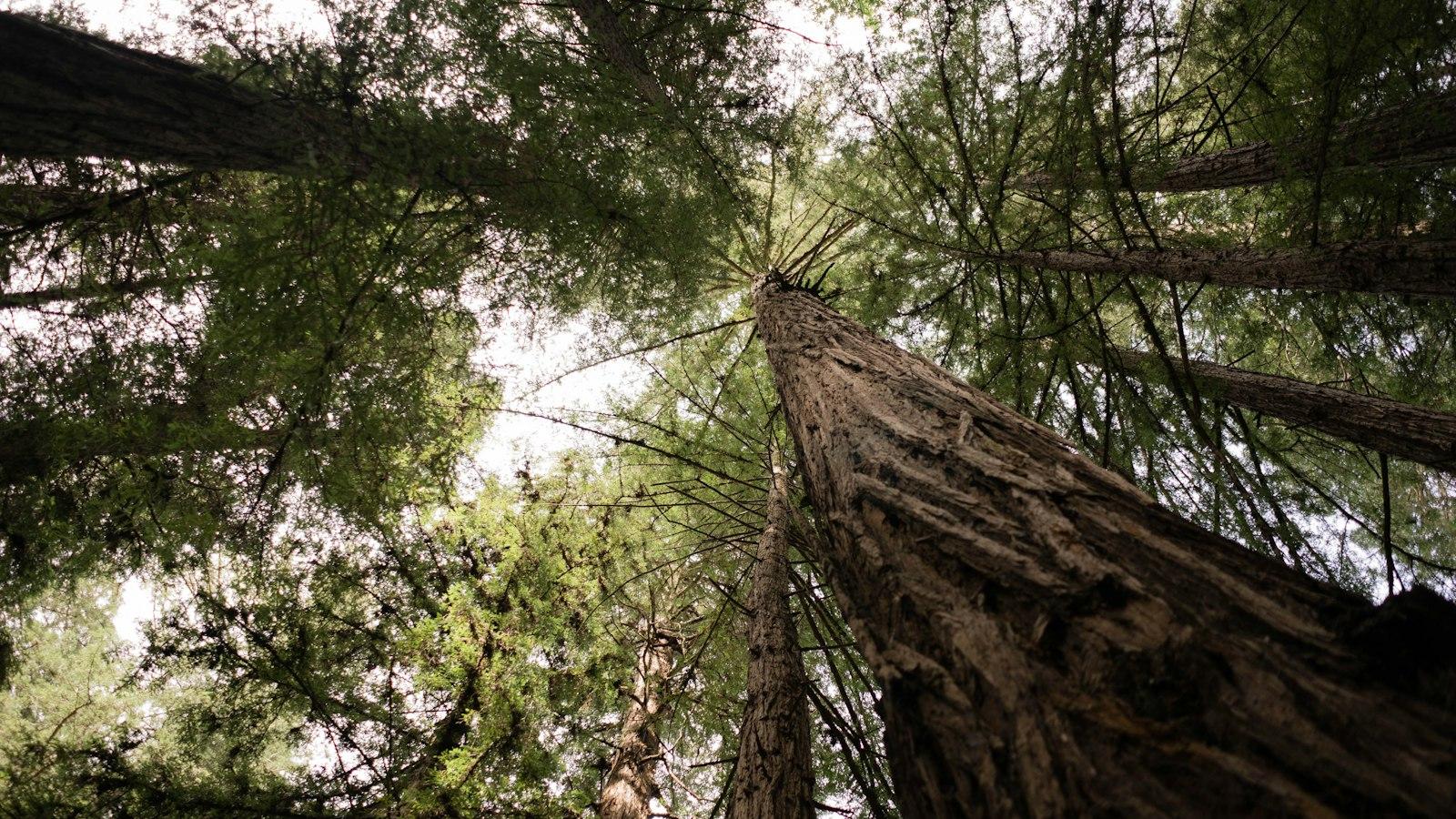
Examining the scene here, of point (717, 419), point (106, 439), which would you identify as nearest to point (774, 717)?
point (717, 419)

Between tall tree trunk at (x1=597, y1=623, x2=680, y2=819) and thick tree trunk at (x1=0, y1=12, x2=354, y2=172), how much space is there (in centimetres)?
320

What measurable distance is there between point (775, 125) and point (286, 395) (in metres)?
3.75

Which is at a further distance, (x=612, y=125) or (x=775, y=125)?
(x=775, y=125)

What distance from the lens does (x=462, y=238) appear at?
3682 millimetres

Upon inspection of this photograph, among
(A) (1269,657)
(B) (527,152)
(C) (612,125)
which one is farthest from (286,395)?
(A) (1269,657)

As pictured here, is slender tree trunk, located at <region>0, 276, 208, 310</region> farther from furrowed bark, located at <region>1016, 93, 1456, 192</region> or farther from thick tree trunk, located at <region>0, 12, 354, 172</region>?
furrowed bark, located at <region>1016, 93, 1456, 192</region>

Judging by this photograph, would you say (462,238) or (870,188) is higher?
(870,188)

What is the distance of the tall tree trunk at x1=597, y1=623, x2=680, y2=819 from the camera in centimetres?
375

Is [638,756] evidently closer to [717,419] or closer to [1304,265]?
[717,419]

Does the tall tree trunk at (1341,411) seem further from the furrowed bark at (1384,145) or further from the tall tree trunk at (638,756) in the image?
the tall tree trunk at (638,756)

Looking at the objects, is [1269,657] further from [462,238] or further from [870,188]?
[870,188]

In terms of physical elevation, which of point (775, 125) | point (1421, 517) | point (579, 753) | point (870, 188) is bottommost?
point (579, 753)

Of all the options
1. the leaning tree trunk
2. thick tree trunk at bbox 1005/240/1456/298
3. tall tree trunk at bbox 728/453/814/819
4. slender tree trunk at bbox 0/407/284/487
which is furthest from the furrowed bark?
slender tree trunk at bbox 0/407/284/487

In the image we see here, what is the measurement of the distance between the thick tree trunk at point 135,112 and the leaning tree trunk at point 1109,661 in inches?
109
